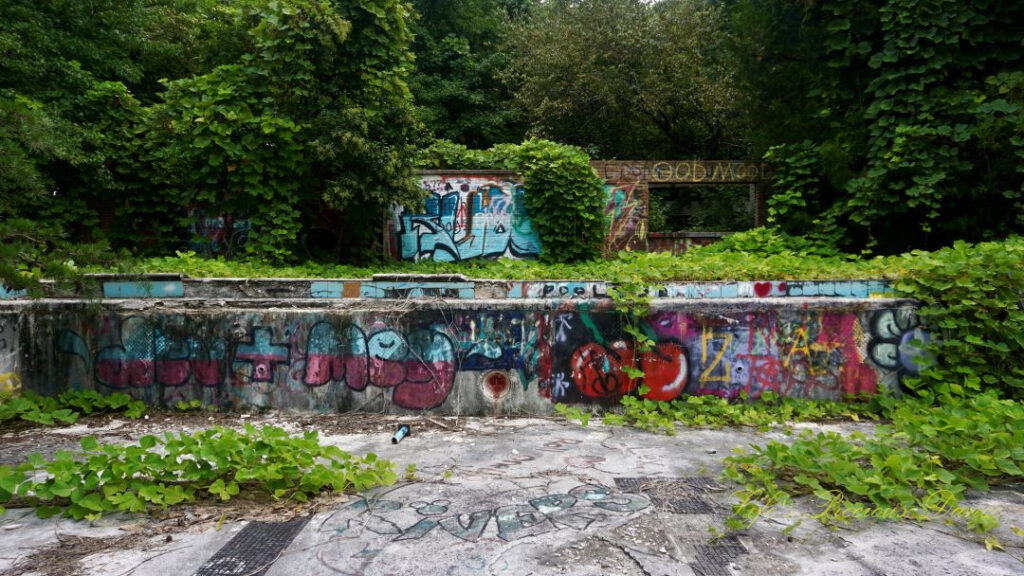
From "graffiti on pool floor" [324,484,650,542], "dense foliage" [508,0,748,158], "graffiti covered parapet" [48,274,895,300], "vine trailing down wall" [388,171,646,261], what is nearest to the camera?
"graffiti on pool floor" [324,484,650,542]

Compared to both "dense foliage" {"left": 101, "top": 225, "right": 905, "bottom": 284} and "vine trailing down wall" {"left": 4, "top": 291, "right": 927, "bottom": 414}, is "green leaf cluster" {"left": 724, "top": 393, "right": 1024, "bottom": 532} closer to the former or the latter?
"vine trailing down wall" {"left": 4, "top": 291, "right": 927, "bottom": 414}

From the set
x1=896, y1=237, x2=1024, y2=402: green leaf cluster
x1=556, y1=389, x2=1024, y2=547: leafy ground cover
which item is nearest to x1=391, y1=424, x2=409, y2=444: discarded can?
x1=556, y1=389, x2=1024, y2=547: leafy ground cover

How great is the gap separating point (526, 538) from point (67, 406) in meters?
5.30

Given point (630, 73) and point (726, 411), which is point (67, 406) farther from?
point (630, 73)

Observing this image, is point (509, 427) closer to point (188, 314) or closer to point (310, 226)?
point (188, 314)

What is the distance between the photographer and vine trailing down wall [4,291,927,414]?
5.77 m

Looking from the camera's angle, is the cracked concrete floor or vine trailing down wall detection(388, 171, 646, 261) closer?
the cracked concrete floor

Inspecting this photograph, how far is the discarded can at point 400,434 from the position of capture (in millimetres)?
4949

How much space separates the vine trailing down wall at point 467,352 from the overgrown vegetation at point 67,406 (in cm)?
14

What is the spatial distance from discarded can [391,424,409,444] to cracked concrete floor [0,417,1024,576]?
3.05ft

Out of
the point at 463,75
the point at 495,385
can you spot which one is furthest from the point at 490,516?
the point at 463,75

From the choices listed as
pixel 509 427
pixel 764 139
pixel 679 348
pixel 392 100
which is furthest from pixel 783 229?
pixel 509 427

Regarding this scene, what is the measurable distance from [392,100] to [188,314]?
6097mm

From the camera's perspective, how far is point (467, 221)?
12672 mm
